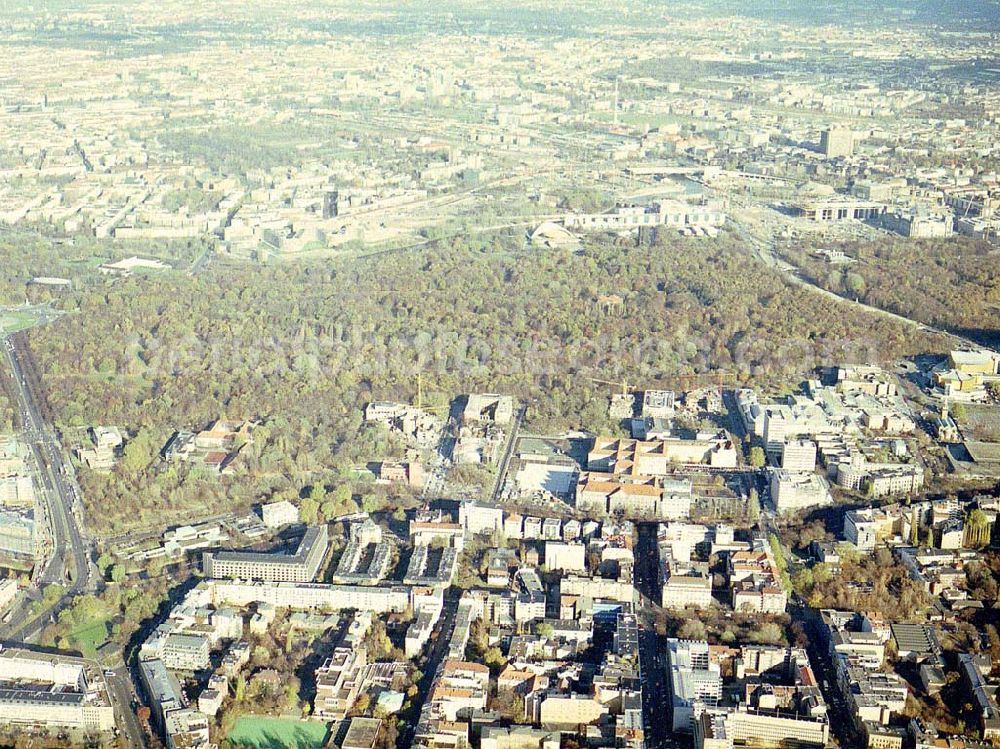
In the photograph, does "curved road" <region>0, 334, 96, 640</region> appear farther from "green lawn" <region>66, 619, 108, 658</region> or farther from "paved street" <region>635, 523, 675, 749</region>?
"paved street" <region>635, 523, 675, 749</region>

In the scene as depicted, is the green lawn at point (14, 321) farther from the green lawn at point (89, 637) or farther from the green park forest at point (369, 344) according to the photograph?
the green lawn at point (89, 637)

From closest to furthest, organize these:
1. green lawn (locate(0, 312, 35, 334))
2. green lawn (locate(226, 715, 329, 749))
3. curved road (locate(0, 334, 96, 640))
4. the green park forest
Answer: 1. green lawn (locate(226, 715, 329, 749))
2. curved road (locate(0, 334, 96, 640))
3. the green park forest
4. green lawn (locate(0, 312, 35, 334))

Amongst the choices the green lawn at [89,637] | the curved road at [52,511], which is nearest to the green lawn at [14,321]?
the curved road at [52,511]

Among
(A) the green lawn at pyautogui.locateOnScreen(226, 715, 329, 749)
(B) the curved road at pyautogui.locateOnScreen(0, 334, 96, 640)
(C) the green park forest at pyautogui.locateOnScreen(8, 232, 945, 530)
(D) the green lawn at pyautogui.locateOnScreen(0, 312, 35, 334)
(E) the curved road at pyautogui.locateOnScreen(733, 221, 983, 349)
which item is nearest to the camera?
(A) the green lawn at pyautogui.locateOnScreen(226, 715, 329, 749)

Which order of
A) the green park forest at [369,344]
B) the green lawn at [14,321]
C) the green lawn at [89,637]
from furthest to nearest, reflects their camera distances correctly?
the green lawn at [14,321]
the green park forest at [369,344]
the green lawn at [89,637]

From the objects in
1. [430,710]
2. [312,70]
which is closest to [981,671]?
[430,710]

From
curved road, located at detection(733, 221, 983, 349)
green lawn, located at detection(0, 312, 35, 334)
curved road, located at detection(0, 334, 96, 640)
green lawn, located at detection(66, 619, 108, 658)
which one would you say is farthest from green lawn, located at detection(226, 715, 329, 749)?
curved road, located at detection(733, 221, 983, 349)
